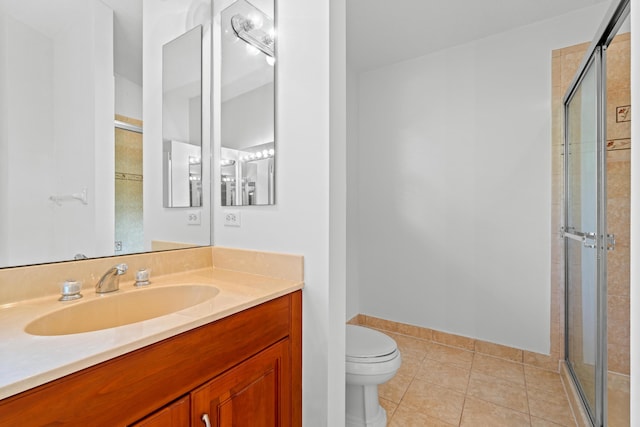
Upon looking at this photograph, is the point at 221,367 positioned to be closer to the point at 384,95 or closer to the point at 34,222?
the point at 34,222

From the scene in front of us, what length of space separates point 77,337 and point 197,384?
0.31m

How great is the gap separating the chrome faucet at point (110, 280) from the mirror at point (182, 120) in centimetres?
39

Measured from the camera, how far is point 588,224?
4.89ft

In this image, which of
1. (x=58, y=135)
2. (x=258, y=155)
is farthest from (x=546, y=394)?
(x=58, y=135)

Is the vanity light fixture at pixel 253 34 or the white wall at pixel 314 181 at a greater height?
the vanity light fixture at pixel 253 34

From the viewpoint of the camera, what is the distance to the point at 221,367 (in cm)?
86

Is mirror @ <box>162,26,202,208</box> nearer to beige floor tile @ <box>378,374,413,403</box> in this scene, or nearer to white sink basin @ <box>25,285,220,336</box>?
white sink basin @ <box>25,285,220,336</box>

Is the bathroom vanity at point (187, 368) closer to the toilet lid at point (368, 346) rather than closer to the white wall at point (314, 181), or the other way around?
the white wall at point (314, 181)

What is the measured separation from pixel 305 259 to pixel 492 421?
142 centimetres

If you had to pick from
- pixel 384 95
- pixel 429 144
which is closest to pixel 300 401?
pixel 429 144

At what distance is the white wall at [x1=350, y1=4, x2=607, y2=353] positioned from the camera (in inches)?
82.7

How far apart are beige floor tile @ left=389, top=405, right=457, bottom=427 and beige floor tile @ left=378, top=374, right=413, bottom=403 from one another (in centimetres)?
11

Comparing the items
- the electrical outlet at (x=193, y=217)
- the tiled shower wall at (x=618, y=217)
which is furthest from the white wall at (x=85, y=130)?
the tiled shower wall at (x=618, y=217)

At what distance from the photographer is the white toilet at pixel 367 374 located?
1.42 m
